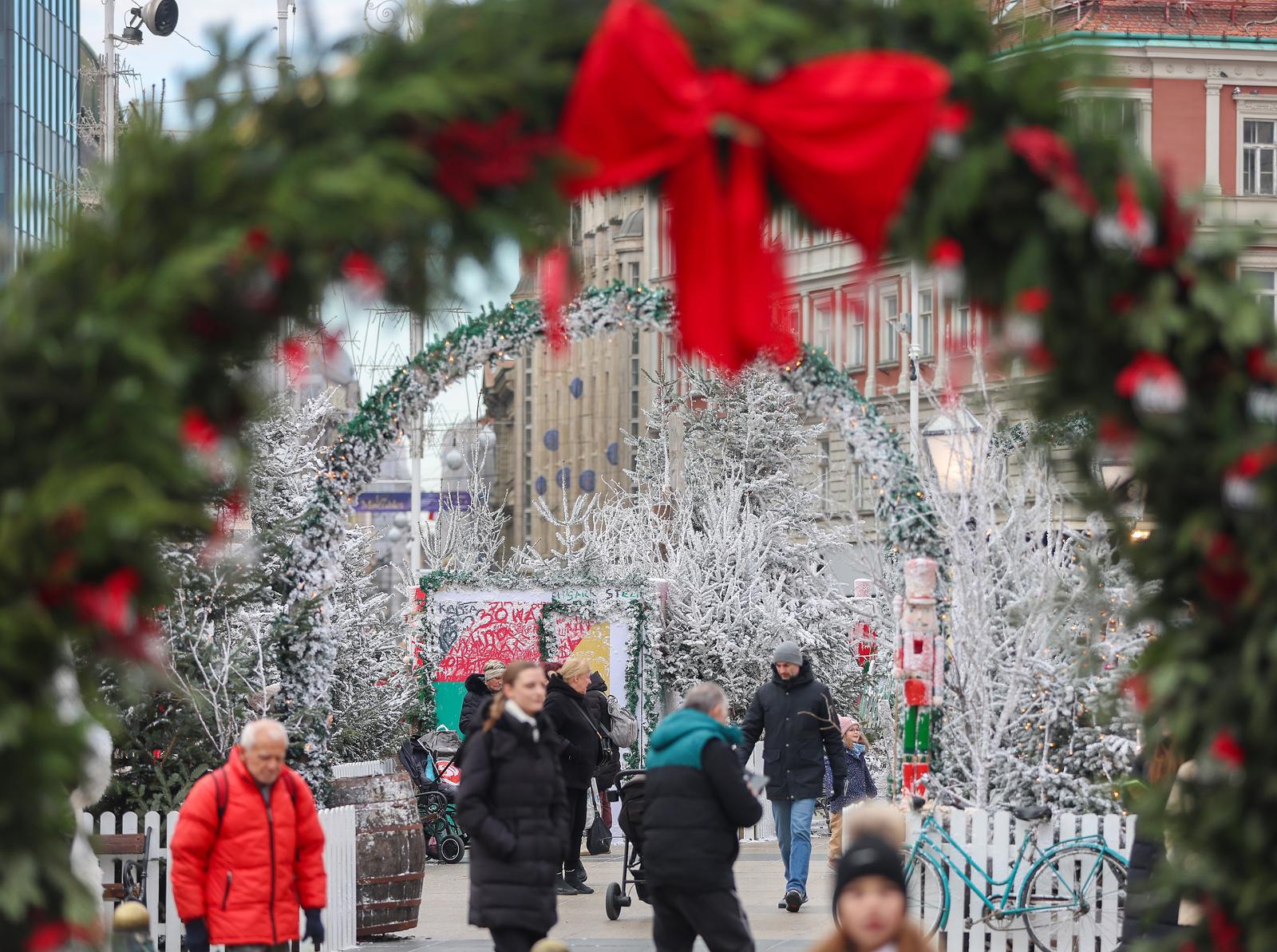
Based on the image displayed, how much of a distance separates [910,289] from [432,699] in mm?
20668

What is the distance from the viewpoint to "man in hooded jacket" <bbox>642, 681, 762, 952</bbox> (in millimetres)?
8797

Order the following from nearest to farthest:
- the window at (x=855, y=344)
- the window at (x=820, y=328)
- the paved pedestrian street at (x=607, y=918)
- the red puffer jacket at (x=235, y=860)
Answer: the red puffer jacket at (x=235, y=860)
the paved pedestrian street at (x=607, y=918)
the window at (x=820, y=328)
the window at (x=855, y=344)

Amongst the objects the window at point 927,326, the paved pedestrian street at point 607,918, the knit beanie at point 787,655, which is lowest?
the paved pedestrian street at point 607,918

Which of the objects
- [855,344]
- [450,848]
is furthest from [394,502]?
[450,848]

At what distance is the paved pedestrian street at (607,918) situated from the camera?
41.5 feet

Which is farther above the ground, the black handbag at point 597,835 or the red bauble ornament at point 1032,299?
the red bauble ornament at point 1032,299

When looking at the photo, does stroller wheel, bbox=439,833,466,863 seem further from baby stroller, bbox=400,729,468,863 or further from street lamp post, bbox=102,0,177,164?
street lamp post, bbox=102,0,177,164

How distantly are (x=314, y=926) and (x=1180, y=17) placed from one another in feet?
113

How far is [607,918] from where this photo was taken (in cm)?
1402

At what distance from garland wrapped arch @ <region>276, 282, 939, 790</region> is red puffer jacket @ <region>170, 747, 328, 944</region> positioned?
3.97m

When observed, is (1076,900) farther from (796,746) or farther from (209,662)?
(209,662)

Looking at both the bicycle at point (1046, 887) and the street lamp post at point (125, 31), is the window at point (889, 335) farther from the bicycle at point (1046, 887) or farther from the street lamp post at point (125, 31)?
the bicycle at point (1046, 887)

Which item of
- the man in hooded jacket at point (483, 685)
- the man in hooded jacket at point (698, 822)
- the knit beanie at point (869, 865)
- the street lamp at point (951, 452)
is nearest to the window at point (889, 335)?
the street lamp at point (951, 452)

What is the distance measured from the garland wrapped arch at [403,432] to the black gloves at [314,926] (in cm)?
392
